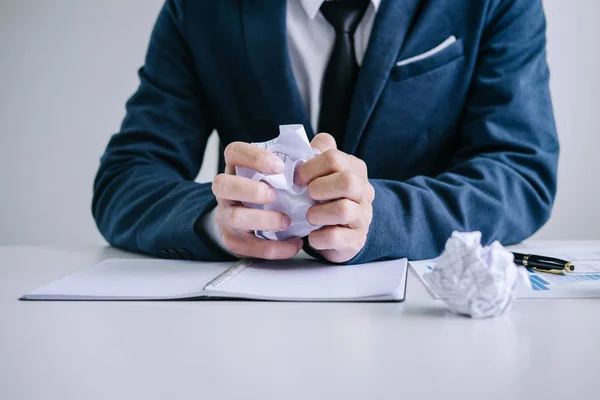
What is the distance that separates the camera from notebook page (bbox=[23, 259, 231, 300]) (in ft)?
2.26

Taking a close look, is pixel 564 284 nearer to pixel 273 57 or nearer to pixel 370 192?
pixel 370 192

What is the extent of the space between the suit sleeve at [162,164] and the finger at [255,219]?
0.13m

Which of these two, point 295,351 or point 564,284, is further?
point 564,284

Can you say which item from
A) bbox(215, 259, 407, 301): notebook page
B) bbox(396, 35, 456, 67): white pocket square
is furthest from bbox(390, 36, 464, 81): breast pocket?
bbox(215, 259, 407, 301): notebook page

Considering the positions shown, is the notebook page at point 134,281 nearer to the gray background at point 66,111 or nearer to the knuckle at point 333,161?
the knuckle at point 333,161

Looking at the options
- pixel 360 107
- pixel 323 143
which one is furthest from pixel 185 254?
pixel 360 107

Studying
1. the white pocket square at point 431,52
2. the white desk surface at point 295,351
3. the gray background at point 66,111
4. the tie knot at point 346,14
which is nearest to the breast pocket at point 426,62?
the white pocket square at point 431,52

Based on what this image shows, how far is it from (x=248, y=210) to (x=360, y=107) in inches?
18.1

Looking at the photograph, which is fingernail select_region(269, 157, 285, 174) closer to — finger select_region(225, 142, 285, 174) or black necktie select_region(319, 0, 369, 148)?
finger select_region(225, 142, 285, 174)

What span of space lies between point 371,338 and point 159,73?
909 mm

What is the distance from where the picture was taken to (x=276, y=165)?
2.42 feet

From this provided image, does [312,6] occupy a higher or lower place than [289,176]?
higher

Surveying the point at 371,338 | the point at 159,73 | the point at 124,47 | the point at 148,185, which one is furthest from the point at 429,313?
the point at 124,47

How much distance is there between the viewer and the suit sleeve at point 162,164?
937 mm
